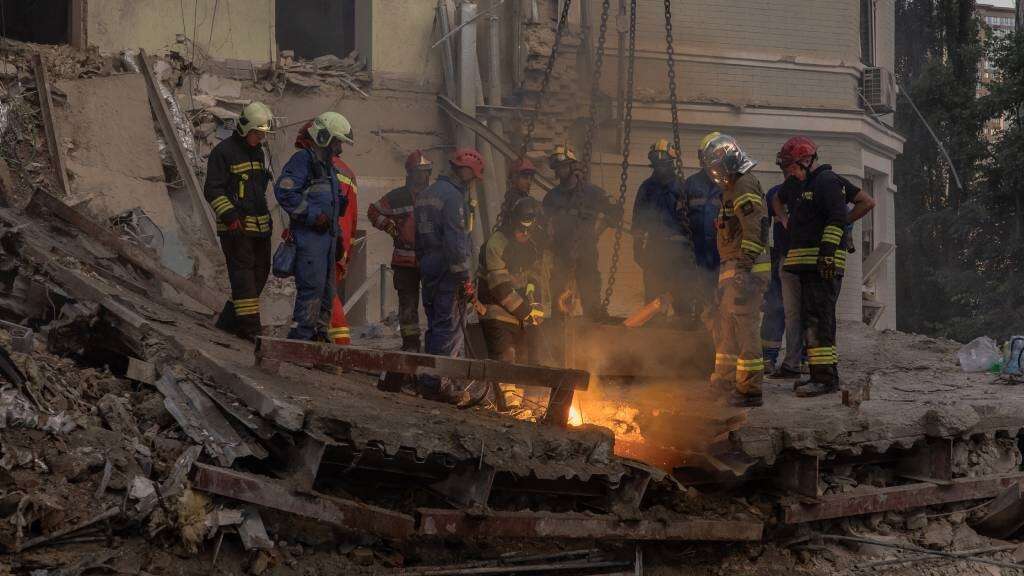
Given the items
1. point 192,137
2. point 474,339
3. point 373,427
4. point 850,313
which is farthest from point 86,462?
point 850,313

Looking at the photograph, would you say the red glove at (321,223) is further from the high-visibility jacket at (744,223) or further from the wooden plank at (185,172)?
the wooden plank at (185,172)

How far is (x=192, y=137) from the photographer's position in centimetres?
1341

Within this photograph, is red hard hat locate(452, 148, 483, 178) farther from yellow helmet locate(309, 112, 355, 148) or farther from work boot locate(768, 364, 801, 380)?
work boot locate(768, 364, 801, 380)

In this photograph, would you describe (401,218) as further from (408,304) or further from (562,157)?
(562,157)

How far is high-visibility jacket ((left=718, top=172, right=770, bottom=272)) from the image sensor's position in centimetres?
887

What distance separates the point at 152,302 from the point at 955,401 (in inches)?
261

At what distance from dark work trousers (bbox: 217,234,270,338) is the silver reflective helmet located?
12.0 ft

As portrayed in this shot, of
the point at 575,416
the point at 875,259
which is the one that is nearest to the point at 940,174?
the point at 875,259

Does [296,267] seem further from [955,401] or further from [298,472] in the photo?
[955,401]

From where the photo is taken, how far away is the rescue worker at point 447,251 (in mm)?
8961

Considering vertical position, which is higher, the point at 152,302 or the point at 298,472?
the point at 152,302

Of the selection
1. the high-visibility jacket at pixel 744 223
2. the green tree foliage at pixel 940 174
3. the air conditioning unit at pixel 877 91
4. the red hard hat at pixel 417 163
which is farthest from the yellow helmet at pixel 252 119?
the green tree foliage at pixel 940 174

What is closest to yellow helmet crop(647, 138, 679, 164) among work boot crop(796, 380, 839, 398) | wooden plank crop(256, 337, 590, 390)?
work boot crop(796, 380, 839, 398)

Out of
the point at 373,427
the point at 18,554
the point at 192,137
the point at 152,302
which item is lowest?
the point at 18,554
